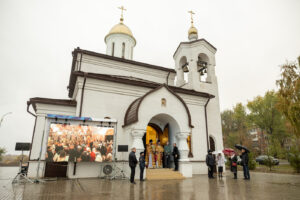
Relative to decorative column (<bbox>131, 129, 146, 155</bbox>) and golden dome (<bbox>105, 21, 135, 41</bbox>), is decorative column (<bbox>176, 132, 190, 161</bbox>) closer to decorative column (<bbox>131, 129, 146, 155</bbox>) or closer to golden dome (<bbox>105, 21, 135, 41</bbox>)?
decorative column (<bbox>131, 129, 146, 155</bbox>)

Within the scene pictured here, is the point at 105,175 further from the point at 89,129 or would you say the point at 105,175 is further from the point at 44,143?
the point at 44,143

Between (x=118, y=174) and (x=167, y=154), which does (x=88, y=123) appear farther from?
(x=167, y=154)

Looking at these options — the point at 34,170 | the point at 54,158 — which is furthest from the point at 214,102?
the point at 34,170

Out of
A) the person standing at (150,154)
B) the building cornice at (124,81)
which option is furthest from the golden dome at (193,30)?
the person standing at (150,154)

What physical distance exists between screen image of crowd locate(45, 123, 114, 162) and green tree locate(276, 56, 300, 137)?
9827mm

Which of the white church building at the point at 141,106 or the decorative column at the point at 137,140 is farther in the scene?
the white church building at the point at 141,106

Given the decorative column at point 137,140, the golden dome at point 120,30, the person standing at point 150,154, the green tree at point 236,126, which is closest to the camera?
the decorative column at point 137,140

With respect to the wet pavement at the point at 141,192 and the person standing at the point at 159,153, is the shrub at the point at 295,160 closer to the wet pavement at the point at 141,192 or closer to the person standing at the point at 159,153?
the wet pavement at the point at 141,192

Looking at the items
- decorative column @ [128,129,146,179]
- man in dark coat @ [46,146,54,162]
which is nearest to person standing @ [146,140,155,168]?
decorative column @ [128,129,146,179]

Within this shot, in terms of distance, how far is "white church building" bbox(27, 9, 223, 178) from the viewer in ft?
32.7

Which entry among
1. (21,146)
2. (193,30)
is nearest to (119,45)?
(193,30)

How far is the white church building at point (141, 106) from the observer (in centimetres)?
998

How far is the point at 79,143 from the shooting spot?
930 centimetres

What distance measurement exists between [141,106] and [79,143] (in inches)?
143
